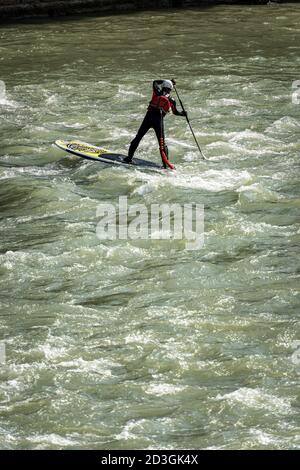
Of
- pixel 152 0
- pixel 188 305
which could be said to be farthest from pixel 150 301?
pixel 152 0

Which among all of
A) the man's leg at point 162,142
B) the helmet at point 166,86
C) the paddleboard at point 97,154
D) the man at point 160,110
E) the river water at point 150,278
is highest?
the helmet at point 166,86

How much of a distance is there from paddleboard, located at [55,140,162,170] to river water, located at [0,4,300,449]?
0.65 ft

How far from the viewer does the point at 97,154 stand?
19.2m

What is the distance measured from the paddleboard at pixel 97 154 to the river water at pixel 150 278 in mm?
198

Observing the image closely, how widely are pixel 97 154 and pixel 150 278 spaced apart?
18.8ft

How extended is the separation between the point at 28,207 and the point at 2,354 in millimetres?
5536

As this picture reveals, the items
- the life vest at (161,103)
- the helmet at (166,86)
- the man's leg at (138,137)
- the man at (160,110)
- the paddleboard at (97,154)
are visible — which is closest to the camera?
the helmet at (166,86)

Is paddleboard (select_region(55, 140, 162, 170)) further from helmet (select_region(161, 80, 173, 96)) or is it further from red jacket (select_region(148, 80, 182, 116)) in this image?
helmet (select_region(161, 80, 173, 96))

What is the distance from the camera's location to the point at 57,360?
461 inches

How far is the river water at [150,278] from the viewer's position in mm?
10664

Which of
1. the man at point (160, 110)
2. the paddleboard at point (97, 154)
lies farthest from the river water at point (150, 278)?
the man at point (160, 110)

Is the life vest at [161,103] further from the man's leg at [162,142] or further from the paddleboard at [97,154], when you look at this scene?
the paddleboard at [97,154]

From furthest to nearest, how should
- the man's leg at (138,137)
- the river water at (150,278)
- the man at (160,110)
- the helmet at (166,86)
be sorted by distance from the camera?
the man's leg at (138,137)
the man at (160,110)
the helmet at (166,86)
the river water at (150,278)

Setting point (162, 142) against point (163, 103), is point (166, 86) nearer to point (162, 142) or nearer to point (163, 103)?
point (163, 103)
